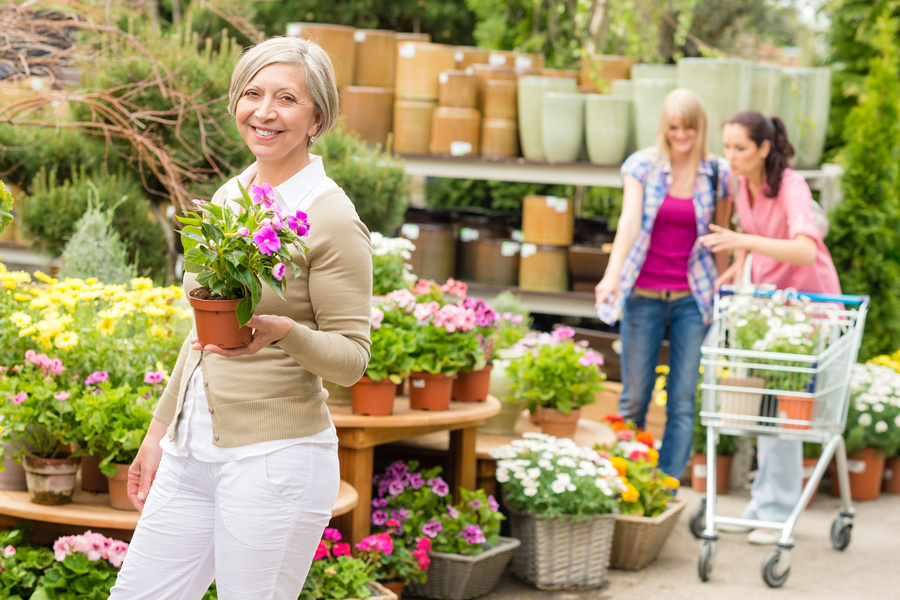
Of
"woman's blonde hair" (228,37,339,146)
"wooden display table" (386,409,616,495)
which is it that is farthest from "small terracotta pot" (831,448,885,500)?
"woman's blonde hair" (228,37,339,146)

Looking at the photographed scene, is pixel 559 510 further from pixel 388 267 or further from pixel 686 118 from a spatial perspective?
pixel 686 118

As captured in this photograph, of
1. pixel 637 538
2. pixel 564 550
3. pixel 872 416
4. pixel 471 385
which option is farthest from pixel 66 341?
pixel 872 416

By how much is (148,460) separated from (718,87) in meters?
3.65

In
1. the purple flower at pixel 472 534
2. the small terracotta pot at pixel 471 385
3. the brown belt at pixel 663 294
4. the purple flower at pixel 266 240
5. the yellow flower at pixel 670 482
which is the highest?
the purple flower at pixel 266 240

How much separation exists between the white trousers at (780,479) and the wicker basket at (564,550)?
82 centimetres

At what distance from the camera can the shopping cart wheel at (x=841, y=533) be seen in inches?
147

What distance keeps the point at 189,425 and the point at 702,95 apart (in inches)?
144

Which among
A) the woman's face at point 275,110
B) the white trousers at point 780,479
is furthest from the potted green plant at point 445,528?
the woman's face at point 275,110

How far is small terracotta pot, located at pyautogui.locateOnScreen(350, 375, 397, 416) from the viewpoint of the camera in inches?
115

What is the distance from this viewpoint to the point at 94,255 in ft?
11.5

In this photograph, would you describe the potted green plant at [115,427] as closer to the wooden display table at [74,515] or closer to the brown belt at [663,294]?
the wooden display table at [74,515]

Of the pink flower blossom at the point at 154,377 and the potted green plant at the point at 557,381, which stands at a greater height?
the pink flower blossom at the point at 154,377

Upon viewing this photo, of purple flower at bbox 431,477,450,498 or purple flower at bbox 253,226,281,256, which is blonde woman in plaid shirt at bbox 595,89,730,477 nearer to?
purple flower at bbox 431,477,450,498

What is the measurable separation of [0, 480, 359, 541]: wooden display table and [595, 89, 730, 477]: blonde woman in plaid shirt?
4.91 feet
